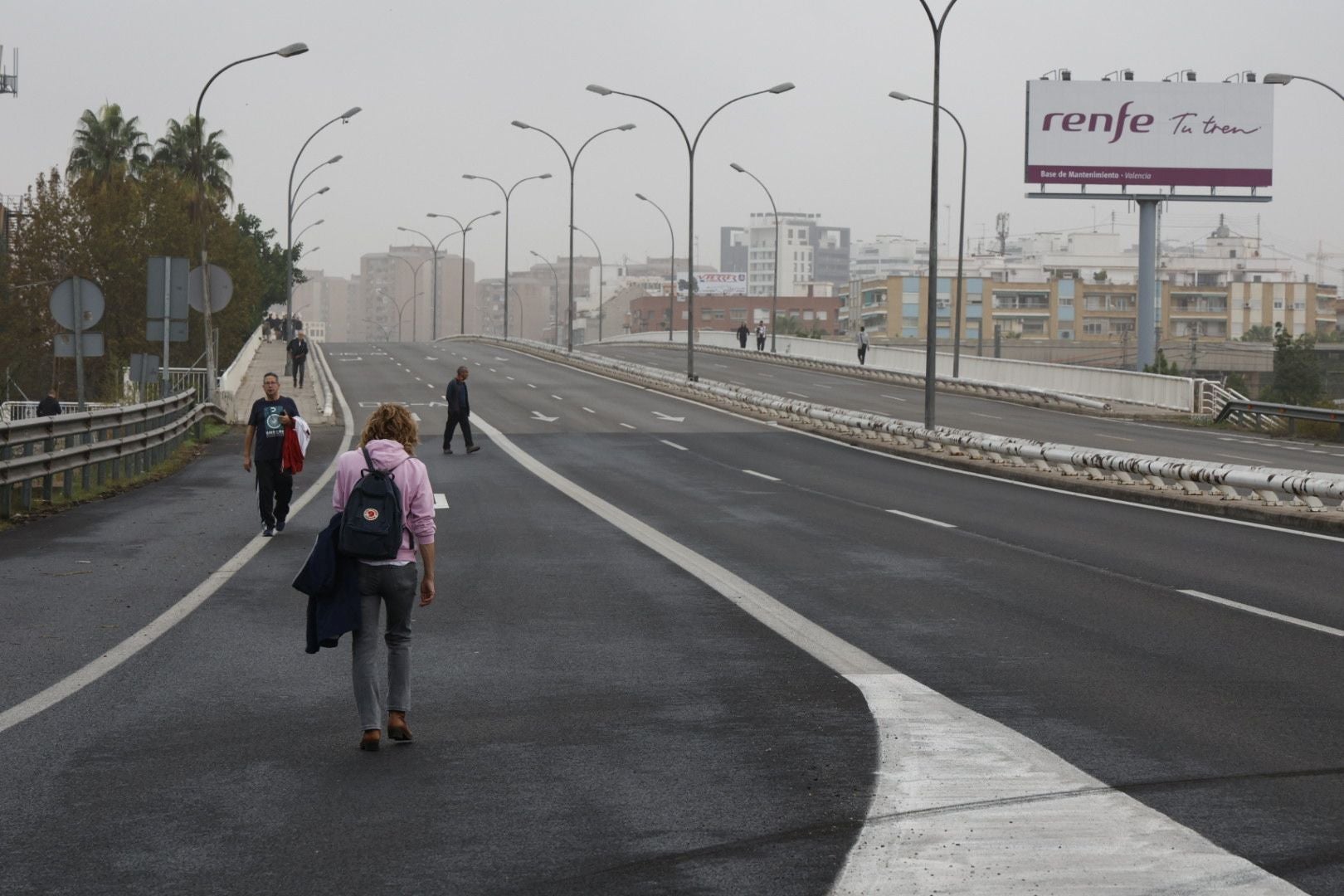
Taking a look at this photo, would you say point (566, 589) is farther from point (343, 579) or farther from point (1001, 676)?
point (343, 579)

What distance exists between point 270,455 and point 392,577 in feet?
32.1

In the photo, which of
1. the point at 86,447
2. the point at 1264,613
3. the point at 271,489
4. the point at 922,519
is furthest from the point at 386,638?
the point at 86,447

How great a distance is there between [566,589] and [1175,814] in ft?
23.5

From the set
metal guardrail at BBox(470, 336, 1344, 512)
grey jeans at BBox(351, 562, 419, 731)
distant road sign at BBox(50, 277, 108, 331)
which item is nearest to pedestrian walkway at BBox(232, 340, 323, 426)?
distant road sign at BBox(50, 277, 108, 331)

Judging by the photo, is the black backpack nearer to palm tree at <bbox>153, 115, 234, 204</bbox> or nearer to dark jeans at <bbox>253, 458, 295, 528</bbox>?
dark jeans at <bbox>253, 458, 295, 528</bbox>

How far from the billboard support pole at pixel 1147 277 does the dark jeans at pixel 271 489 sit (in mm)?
50299

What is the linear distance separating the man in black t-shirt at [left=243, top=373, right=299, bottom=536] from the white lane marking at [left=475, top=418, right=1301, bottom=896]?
9.69m

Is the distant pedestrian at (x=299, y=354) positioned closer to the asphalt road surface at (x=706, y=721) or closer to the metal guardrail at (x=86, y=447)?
the metal guardrail at (x=86, y=447)

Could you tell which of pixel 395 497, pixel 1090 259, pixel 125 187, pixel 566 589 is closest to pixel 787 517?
pixel 566 589

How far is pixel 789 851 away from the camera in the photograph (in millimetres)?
5457

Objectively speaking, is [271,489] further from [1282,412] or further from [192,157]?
[192,157]

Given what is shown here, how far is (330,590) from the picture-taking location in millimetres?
7047

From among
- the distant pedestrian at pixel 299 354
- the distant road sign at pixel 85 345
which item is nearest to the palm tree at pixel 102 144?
the distant pedestrian at pixel 299 354

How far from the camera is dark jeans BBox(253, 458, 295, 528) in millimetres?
16297
